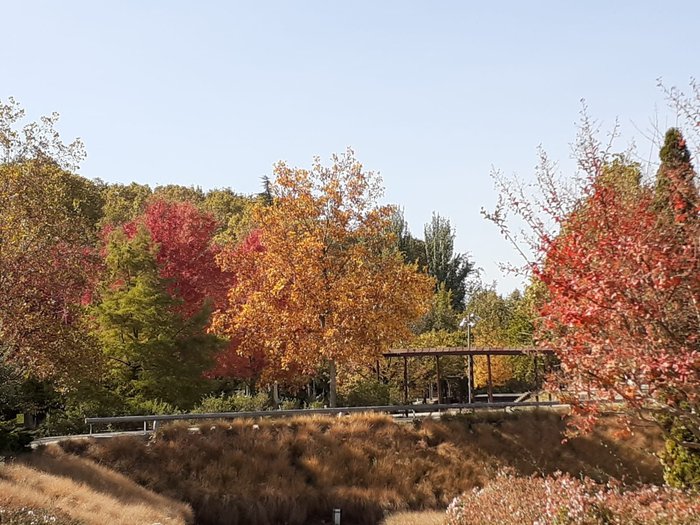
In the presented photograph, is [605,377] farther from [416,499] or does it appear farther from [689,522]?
[416,499]

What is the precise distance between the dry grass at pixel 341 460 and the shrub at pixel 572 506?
19.3 ft

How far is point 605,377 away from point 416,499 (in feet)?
42.7

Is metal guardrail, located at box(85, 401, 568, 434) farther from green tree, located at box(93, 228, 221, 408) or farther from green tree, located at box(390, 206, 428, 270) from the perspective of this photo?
green tree, located at box(390, 206, 428, 270)

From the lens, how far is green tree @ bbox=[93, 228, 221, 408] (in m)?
26.7

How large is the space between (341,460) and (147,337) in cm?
985

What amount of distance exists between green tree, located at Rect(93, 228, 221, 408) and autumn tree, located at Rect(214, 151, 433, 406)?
6.42 ft

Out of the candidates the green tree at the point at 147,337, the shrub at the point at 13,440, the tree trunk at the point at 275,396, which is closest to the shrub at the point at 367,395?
the tree trunk at the point at 275,396

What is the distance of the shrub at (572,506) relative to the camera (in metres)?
10.6

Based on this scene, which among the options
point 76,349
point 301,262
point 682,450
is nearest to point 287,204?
point 301,262

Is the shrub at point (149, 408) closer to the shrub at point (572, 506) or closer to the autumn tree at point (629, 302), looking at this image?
the shrub at point (572, 506)

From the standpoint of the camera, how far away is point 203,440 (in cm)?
2173

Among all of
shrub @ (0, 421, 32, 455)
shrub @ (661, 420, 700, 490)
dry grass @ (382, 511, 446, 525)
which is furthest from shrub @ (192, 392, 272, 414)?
shrub @ (661, 420, 700, 490)

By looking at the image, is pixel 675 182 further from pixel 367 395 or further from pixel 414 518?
pixel 367 395

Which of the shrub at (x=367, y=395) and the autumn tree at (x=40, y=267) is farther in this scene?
the shrub at (x=367, y=395)
